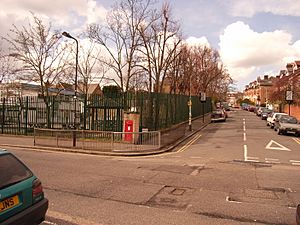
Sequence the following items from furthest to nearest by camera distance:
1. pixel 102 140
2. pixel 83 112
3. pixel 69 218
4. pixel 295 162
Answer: pixel 83 112, pixel 102 140, pixel 295 162, pixel 69 218

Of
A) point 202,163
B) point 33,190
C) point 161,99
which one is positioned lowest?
point 202,163

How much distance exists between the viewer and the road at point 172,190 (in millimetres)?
5875

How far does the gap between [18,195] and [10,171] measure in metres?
0.41

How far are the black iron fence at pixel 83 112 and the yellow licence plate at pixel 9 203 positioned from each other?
13753mm

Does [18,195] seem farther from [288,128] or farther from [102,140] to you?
[288,128]

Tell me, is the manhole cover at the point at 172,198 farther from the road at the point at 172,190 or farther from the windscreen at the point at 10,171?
the windscreen at the point at 10,171

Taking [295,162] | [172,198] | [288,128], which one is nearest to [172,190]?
[172,198]

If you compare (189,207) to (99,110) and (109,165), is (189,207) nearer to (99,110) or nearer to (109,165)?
(109,165)

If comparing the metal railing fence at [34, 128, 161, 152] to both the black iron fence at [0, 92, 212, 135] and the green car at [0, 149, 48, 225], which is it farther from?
the green car at [0, 149, 48, 225]

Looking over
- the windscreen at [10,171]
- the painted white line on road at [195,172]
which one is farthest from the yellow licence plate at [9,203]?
the painted white line on road at [195,172]

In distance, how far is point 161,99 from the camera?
22.3m

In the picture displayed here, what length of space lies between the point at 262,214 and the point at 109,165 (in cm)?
667

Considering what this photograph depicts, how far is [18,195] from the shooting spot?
440cm

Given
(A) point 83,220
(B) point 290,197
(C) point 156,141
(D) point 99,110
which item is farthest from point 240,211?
(D) point 99,110
